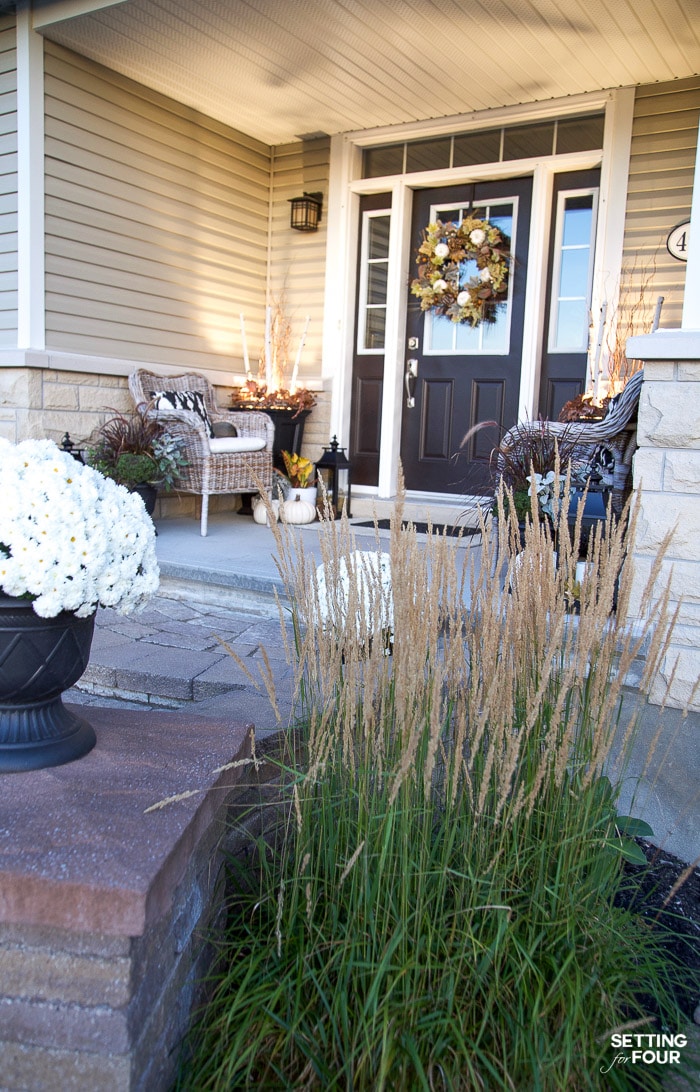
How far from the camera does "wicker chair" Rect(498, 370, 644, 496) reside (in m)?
3.06

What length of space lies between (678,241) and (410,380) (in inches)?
73.0

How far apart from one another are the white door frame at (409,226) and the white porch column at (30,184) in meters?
1.97

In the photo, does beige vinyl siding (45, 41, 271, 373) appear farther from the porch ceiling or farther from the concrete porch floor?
the concrete porch floor

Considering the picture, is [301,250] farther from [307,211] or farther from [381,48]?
[381,48]

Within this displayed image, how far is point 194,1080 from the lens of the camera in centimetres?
115

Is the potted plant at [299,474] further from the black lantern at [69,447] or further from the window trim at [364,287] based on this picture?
the black lantern at [69,447]

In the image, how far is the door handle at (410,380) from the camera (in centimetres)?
557

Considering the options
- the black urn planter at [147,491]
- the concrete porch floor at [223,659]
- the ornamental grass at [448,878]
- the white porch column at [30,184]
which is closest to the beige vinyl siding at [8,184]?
the white porch column at [30,184]

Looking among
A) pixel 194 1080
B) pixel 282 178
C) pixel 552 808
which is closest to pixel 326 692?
pixel 552 808

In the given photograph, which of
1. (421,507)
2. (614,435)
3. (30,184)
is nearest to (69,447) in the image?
(30,184)

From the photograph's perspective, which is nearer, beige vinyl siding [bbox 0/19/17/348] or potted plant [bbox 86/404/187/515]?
potted plant [bbox 86/404/187/515]

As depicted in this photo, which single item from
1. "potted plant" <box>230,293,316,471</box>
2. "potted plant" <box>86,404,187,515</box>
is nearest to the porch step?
"potted plant" <box>230,293,316,471</box>

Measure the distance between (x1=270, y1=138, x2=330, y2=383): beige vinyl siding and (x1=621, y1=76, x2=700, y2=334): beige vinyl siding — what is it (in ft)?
6.96

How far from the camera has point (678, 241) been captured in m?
4.41
